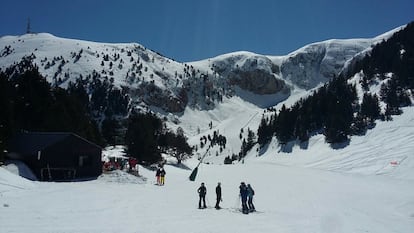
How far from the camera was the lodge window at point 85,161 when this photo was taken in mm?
38875

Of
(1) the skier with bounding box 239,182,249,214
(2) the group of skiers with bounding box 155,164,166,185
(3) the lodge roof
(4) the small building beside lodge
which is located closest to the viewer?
(1) the skier with bounding box 239,182,249,214

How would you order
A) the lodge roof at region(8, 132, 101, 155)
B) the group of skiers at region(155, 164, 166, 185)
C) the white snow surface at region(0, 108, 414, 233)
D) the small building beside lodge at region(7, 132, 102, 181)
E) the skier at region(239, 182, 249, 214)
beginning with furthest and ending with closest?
the group of skiers at region(155, 164, 166, 185) < the lodge roof at region(8, 132, 101, 155) < the small building beside lodge at region(7, 132, 102, 181) < the skier at region(239, 182, 249, 214) < the white snow surface at region(0, 108, 414, 233)

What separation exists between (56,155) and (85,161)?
3194 millimetres

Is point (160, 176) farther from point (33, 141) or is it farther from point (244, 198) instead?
point (244, 198)

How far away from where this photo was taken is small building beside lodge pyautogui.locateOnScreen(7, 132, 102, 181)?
35812 mm

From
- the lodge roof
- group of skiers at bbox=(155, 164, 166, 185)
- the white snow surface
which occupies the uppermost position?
the lodge roof

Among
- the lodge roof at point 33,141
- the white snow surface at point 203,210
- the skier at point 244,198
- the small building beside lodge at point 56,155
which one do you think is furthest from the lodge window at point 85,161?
the skier at point 244,198

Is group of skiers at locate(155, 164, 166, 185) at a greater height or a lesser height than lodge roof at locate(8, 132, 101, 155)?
lesser

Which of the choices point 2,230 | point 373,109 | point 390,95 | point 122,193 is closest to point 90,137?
point 122,193

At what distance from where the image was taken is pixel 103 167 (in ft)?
144

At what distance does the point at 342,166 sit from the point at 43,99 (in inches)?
1835

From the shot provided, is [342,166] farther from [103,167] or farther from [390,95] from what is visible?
[103,167]

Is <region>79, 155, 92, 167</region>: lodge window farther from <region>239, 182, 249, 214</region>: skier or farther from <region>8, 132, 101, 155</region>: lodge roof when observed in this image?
<region>239, 182, 249, 214</region>: skier

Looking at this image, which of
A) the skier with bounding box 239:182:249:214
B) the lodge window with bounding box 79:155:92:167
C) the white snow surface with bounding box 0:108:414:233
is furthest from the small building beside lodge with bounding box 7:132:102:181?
the skier with bounding box 239:182:249:214
